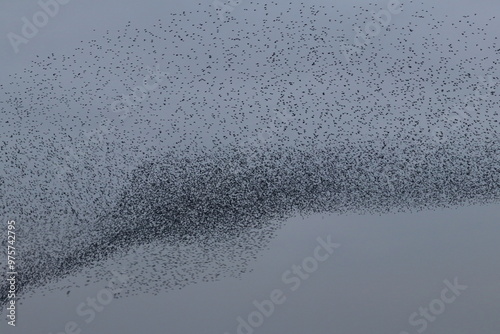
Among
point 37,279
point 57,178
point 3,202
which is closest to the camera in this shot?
point 37,279

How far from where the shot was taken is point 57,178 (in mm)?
23906

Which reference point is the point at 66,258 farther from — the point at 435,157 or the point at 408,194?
the point at 435,157

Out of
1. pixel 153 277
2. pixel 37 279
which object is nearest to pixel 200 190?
pixel 153 277

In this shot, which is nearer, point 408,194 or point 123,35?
point 408,194

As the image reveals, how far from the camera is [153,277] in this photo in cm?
2095

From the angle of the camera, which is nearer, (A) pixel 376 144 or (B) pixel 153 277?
(B) pixel 153 277

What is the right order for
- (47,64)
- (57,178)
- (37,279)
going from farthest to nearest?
(47,64) < (57,178) < (37,279)

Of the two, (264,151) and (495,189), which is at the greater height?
(264,151)

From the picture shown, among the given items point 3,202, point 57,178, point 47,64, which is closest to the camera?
point 3,202

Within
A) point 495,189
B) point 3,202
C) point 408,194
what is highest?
point 3,202

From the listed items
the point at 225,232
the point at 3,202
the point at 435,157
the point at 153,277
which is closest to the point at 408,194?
the point at 435,157

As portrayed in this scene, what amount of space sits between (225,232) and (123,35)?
1026 cm

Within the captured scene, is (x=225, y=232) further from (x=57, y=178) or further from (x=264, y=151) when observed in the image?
(x=57, y=178)

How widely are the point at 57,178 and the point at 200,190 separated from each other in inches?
213
